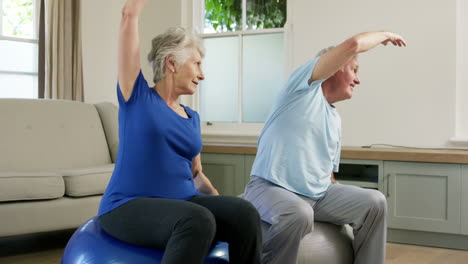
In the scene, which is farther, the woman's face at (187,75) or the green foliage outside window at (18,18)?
the green foliage outside window at (18,18)

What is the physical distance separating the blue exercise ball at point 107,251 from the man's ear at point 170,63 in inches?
22.5

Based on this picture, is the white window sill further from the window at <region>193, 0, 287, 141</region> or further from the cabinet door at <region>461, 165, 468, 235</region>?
the cabinet door at <region>461, 165, 468, 235</region>

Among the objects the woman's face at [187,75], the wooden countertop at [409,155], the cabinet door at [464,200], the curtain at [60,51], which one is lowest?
the cabinet door at [464,200]

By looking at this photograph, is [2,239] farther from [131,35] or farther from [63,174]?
[131,35]

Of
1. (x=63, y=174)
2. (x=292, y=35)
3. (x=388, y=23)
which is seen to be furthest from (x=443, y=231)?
(x=63, y=174)

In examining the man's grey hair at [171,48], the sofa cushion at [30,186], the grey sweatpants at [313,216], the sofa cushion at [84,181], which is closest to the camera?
the man's grey hair at [171,48]

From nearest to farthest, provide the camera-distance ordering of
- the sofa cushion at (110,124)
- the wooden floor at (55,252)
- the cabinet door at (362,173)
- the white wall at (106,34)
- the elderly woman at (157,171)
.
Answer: the elderly woman at (157,171) < the wooden floor at (55,252) < the cabinet door at (362,173) < the sofa cushion at (110,124) < the white wall at (106,34)

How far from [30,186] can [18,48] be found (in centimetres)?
242

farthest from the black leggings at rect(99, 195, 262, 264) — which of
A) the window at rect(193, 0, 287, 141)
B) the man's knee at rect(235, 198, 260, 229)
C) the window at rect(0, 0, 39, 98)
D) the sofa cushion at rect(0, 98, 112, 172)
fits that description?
the window at rect(0, 0, 39, 98)

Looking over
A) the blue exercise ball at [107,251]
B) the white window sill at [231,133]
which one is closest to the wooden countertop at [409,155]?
the white window sill at [231,133]

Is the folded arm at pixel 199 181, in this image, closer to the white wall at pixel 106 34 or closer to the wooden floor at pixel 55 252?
the wooden floor at pixel 55 252

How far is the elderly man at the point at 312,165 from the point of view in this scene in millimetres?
2141

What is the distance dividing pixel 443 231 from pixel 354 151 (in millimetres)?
736

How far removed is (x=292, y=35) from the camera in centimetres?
463
